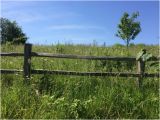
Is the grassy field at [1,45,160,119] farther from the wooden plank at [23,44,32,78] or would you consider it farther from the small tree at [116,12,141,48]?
the small tree at [116,12,141,48]

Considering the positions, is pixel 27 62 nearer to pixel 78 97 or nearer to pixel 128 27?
pixel 78 97

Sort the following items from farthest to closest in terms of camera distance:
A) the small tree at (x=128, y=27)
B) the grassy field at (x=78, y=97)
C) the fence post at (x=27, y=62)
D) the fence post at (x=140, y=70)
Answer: the small tree at (x=128, y=27)
the fence post at (x=27, y=62)
the fence post at (x=140, y=70)
the grassy field at (x=78, y=97)

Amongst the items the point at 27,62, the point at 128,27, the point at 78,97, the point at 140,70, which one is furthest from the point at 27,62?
the point at 128,27

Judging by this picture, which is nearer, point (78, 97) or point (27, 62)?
point (78, 97)

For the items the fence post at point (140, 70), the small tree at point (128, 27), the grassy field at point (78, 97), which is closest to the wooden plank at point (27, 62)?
the grassy field at point (78, 97)

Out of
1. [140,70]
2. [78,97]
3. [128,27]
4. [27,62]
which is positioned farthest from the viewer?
[128,27]

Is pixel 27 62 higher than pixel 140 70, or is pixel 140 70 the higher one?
pixel 27 62

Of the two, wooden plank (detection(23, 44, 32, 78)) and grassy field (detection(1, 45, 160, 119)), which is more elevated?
wooden plank (detection(23, 44, 32, 78))

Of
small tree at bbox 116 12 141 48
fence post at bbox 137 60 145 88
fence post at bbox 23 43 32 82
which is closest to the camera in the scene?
fence post at bbox 137 60 145 88

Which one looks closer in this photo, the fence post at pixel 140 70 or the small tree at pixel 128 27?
the fence post at pixel 140 70

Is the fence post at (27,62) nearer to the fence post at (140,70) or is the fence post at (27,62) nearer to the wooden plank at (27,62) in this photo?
the wooden plank at (27,62)

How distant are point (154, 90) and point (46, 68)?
8.89ft

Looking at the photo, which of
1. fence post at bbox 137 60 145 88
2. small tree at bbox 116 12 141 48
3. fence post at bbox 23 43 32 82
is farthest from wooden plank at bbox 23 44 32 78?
small tree at bbox 116 12 141 48

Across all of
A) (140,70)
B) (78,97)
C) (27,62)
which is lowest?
(78,97)
